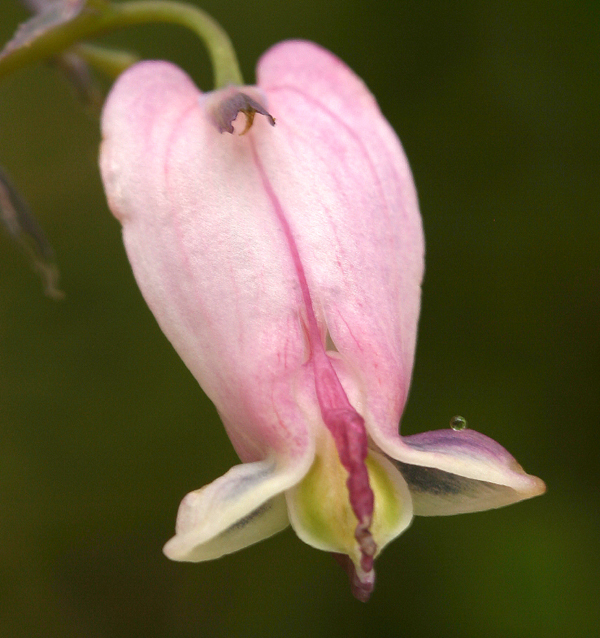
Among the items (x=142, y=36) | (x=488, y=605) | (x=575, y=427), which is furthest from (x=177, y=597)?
(x=142, y=36)

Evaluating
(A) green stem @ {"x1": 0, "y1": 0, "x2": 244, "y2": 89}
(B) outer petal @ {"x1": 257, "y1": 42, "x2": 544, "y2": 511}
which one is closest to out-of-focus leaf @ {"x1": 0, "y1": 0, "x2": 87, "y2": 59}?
(A) green stem @ {"x1": 0, "y1": 0, "x2": 244, "y2": 89}

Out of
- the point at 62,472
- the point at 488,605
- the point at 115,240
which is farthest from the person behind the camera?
the point at 115,240

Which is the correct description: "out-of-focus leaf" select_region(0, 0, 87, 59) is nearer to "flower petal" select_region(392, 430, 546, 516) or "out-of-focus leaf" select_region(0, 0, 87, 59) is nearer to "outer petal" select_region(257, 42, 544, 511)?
"outer petal" select_region(257, 42, 544, 511)

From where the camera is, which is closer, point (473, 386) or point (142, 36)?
point (473, 386)

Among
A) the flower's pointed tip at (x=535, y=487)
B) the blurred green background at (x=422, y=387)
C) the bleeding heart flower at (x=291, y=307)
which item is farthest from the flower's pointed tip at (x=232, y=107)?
the blurred green background at (x=422, y=387)

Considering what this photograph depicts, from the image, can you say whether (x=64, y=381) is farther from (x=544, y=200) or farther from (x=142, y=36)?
(x=544, y=200)

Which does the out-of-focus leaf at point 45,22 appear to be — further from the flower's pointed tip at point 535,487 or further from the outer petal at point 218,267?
the flower's pointed tip at point 535,487
